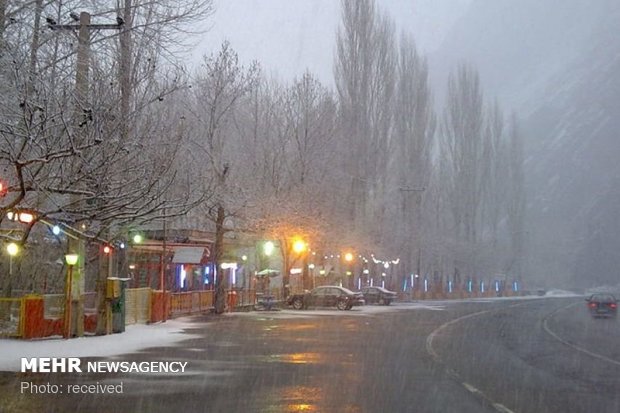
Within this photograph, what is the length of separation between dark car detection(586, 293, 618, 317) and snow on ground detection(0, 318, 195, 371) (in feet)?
99.2

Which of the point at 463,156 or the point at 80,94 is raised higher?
the point at 463,156

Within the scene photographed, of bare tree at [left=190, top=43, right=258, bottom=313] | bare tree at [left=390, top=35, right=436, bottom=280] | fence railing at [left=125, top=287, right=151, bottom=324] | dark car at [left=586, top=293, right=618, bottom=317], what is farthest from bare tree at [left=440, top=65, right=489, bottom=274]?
fence railing at [left=125, top=287, right=151, bottom=324]

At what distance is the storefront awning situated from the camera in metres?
42.8

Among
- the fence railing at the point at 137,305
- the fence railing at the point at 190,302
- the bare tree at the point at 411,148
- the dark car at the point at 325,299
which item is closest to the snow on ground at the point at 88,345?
the fence railing at the point at 137,305

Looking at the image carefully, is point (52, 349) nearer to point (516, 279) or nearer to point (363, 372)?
point (363, 372)

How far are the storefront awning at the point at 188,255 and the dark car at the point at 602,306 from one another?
2430 cm

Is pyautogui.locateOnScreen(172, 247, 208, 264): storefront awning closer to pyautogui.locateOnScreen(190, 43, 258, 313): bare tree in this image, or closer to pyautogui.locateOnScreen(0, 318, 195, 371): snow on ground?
pyautogui.locateOnScreen(190, 43, 258, 313): bare tree

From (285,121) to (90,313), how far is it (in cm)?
2647

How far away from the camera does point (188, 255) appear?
43188 millimetres

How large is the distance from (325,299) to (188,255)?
857 cm

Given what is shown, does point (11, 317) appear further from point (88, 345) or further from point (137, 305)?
point (137, 305)

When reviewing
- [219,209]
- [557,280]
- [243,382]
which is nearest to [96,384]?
[243,382]

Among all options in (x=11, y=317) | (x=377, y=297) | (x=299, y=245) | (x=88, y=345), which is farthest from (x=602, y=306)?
(x=11, y=317)

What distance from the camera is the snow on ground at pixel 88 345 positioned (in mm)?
16703
